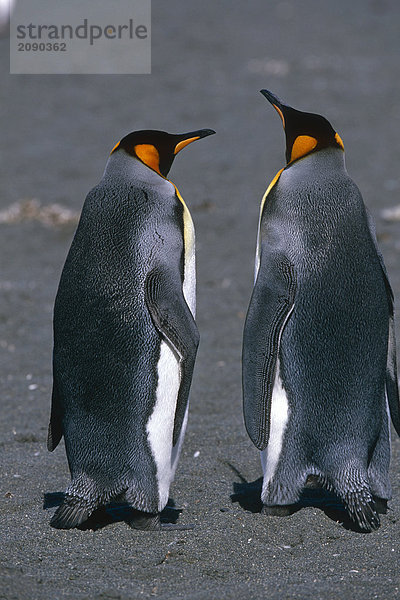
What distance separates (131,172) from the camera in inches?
157

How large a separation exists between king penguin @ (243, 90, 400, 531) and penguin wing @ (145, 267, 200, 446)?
10.1 inches

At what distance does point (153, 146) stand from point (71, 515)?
66.0 inches

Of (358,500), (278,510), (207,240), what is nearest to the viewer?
(358,500)

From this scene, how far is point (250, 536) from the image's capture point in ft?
12.4

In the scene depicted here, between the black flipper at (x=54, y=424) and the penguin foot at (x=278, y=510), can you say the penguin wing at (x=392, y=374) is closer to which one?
the penguin foot at (x=278, y=510)

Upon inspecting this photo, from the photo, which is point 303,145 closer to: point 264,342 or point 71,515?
point 264,342

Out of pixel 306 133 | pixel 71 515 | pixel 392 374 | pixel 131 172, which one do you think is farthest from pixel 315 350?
pixel 71 515

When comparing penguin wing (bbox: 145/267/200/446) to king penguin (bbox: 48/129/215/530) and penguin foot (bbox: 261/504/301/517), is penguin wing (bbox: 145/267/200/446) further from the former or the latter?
penguin foot (bbox: 261/504/301/517)

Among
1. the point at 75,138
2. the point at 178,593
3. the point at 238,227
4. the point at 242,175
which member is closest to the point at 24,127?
the point at 75,138

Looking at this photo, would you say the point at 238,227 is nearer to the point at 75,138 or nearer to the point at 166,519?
the point at 75,138

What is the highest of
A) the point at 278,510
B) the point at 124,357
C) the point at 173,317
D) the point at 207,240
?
the point at 173,317

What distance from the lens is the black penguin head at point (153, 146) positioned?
4055 millimetres

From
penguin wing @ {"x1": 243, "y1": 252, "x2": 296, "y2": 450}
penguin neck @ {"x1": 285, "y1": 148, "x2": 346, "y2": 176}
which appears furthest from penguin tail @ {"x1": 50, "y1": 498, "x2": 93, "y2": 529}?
penguin neck @ {"x1": 285, "y1": 148, "x2": 346, "y2": 176}

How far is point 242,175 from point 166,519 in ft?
26.5
